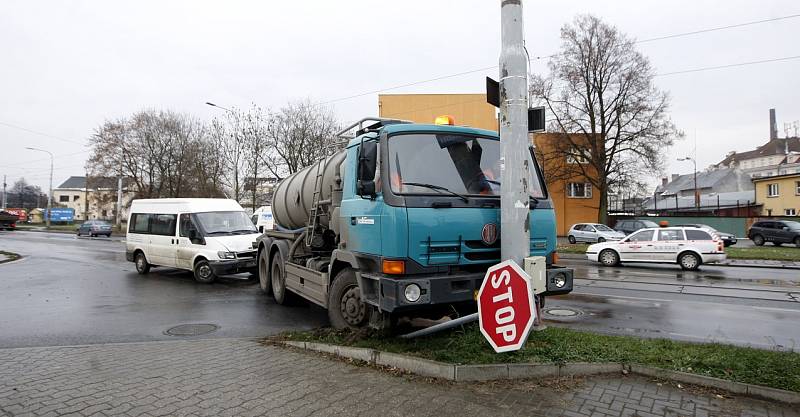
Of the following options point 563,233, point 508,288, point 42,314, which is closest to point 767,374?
point 508,288

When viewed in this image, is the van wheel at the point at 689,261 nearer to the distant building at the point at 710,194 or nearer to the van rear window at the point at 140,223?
the van rear window at the point at 140,223

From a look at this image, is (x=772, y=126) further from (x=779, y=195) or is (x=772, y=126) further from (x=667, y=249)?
(x=667, y=249)

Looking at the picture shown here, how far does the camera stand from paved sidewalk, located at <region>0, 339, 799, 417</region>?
3.79 meters

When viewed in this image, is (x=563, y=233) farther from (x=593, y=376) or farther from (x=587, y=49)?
(x=593, y=376)

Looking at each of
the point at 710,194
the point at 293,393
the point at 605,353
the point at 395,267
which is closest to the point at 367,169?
the point at 395,267

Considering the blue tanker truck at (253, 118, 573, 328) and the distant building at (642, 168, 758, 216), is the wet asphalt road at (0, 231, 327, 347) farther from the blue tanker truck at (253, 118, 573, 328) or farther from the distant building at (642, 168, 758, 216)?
the distant building at (642, 168, 758, 216)

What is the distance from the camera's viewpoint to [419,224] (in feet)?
15.8

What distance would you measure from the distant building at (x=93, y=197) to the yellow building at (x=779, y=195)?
6087 cm

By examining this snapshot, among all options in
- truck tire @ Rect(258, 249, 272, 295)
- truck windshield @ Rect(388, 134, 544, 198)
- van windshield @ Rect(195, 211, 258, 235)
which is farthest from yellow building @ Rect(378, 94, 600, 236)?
truck windshield @ Rect(388, 134, 544, 198)

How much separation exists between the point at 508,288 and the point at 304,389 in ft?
6.99

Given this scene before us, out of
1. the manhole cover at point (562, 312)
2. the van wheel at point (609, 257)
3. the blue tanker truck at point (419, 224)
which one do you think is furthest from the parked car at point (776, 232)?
the blue tanker truck at point (419, 224)

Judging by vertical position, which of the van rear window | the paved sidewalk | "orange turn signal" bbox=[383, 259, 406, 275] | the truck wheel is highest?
the van rear window

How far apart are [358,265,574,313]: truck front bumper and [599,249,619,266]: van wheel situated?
46.5 feet

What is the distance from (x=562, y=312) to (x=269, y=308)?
17.9 feet
